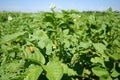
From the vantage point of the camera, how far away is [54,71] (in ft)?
4.84

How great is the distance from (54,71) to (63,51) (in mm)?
714

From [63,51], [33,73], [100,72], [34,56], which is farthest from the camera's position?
[63,51]

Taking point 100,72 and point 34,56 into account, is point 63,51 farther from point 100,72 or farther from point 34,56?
point 34,56

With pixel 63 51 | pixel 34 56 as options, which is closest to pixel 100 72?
pixel 63 51

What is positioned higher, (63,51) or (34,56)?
(34,56)

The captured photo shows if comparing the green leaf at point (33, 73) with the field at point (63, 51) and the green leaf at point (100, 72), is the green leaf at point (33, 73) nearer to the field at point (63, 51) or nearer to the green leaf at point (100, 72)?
the field at point (63, 51)

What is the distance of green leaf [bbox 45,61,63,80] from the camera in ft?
4.65

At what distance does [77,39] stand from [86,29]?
0.26 m

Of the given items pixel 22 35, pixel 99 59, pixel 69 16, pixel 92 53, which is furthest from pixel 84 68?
pixel 22 35

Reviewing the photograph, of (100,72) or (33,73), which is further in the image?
(100,72)

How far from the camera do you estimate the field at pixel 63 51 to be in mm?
1567

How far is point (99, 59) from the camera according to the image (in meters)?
1.91

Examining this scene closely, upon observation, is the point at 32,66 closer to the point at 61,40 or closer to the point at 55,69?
the point at 55,69

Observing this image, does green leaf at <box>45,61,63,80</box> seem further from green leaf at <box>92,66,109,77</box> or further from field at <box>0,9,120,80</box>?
green leaf at <box>92,66,109,77</box>
